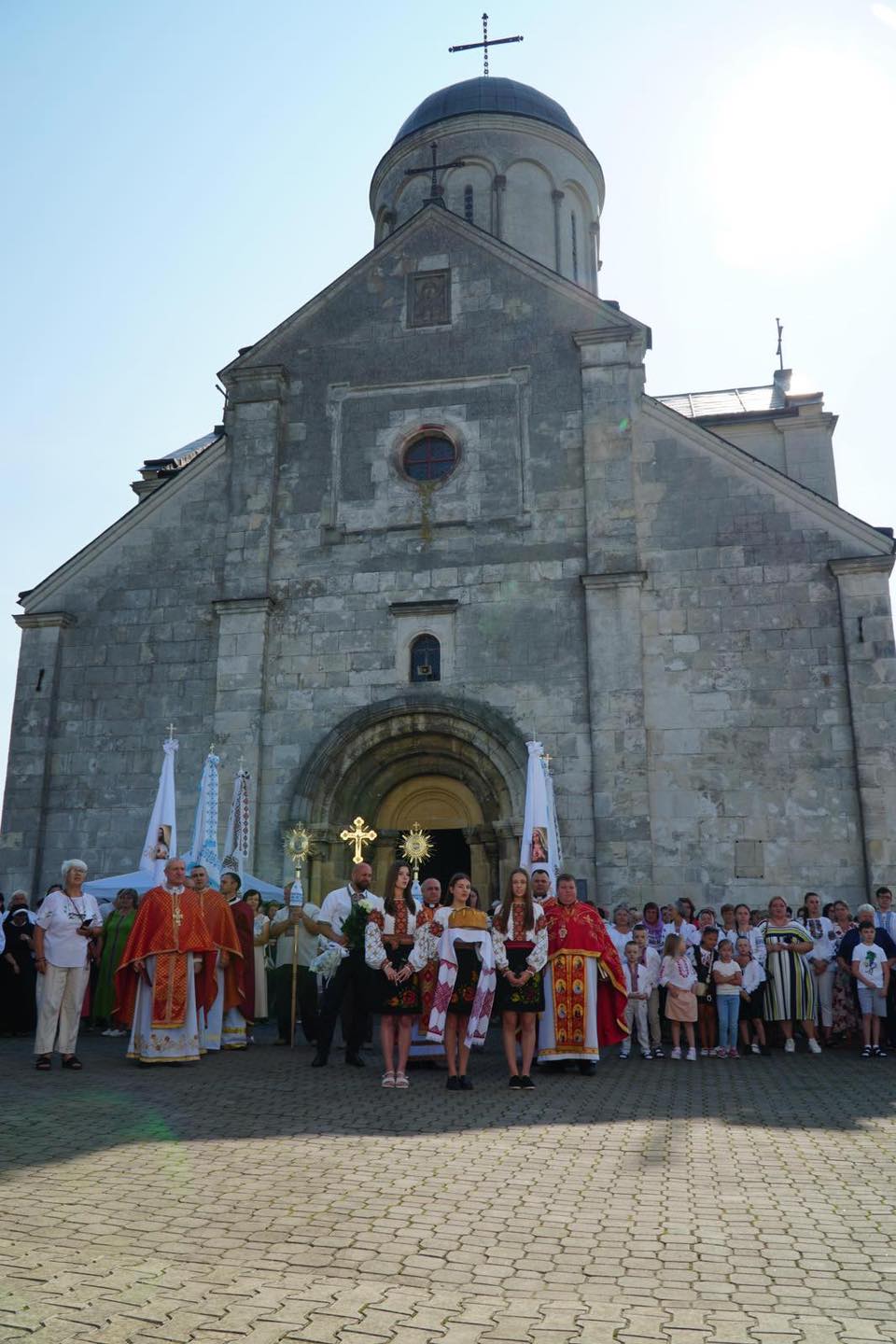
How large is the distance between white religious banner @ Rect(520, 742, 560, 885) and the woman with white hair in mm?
5515

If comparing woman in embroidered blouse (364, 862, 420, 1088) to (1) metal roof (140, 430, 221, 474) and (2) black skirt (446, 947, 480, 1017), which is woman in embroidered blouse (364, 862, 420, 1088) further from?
(1) metal roof (140, 430, 221, 474)

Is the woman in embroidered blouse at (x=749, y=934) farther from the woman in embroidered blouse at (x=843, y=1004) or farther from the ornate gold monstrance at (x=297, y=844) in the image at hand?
the ornate gold monstrance at (x=297, y=844)

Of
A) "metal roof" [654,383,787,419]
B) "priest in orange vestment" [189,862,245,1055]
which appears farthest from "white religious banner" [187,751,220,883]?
"metal roof" [654,383,787,419]

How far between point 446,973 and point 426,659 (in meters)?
8.53

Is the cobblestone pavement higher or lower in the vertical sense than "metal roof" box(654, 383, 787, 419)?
lower

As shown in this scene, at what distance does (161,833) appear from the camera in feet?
49.0

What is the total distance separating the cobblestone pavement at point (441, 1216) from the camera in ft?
12.6

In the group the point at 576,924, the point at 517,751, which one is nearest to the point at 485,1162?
the point at 576,924

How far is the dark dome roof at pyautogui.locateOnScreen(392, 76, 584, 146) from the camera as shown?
24781mm

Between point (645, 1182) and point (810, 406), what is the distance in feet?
60.9

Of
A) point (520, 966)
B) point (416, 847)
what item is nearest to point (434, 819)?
point (416, 847)

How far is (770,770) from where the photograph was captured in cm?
1584

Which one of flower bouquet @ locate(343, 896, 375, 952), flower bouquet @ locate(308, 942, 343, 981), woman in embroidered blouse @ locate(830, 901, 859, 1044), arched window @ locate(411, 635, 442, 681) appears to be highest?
arched window @ locate(411, 635, 442, 681)

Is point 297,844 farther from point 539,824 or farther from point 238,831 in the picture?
point 539,824
